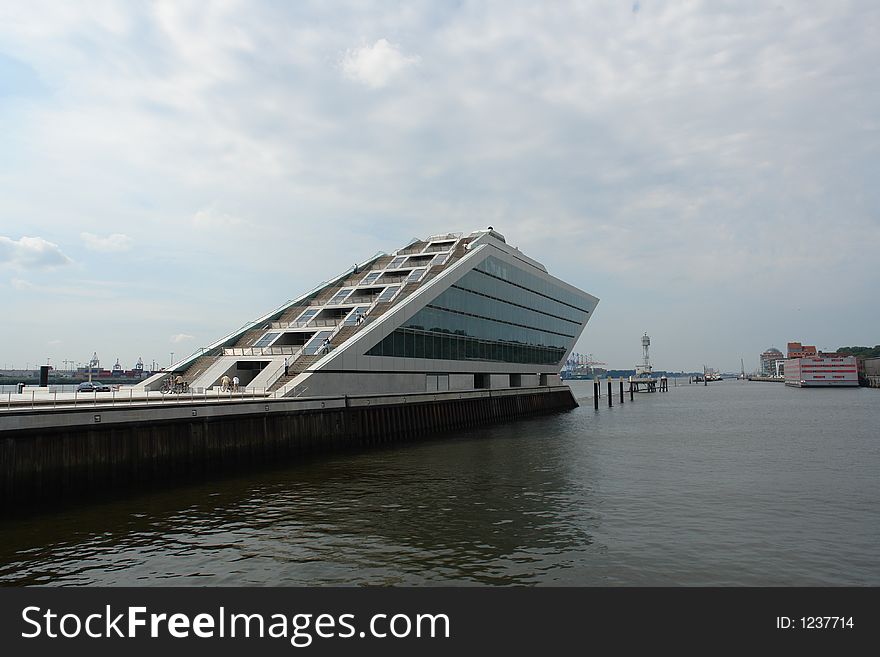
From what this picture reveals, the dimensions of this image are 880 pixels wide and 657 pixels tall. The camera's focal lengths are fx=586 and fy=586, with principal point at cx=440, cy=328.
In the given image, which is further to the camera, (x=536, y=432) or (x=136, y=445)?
(x=536, y=432)

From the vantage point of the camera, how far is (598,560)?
16.8m

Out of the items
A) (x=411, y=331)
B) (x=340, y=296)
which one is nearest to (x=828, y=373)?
(x=340, y=296)

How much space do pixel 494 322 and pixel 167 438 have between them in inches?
1845

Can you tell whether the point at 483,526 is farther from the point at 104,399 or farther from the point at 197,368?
the point at 197,368

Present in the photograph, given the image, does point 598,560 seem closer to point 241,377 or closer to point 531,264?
point 241,377

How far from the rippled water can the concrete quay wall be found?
312 centimetres

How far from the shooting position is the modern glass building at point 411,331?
158 ft

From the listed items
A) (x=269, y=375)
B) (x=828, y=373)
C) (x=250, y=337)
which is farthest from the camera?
(x=828, y=373)

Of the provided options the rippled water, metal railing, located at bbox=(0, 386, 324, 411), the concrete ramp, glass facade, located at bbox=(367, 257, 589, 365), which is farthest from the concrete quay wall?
glass facade, located at bbox=(367, 257, 589, 365)

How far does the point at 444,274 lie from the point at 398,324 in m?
9.38

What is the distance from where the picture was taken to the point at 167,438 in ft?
103

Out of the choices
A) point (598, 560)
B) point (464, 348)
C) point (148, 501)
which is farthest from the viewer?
point (464, 348)
